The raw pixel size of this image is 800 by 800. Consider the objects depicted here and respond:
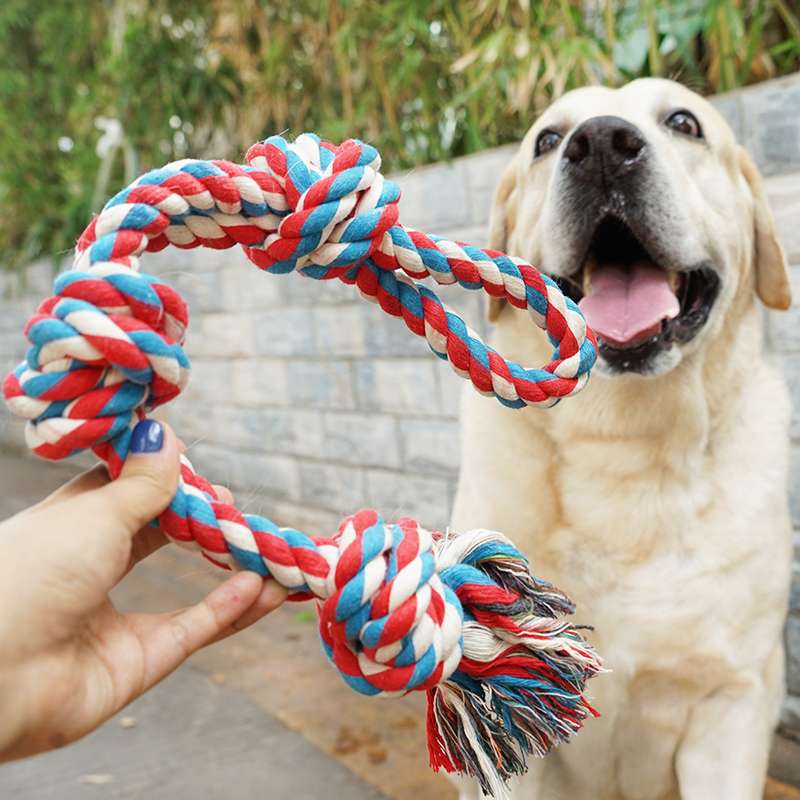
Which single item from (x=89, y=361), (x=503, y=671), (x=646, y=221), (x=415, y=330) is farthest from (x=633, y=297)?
(x=89, y=361)

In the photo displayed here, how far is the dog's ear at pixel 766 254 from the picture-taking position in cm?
174

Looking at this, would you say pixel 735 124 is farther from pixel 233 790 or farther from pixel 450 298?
pixel 233 790

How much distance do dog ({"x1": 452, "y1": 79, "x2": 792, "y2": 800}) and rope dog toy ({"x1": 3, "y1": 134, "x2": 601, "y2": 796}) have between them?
71 cm

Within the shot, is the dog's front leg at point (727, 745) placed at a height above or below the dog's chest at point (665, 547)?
below

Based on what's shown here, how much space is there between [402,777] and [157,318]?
5.77 feet

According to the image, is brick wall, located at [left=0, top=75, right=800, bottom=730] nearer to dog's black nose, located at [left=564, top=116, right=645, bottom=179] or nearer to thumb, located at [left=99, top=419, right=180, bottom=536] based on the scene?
dog's black nose, located at [left=564, top=116, right=645, bottom=179]

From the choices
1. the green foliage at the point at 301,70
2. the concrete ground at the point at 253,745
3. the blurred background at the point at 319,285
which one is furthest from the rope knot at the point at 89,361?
the green foliage at the point at 301,70

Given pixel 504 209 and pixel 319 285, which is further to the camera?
pixel 319 285

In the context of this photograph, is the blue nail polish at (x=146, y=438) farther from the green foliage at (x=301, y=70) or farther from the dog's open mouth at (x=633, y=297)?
the green foliage at (x=301, y=70)

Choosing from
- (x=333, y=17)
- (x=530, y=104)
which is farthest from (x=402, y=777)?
(x=333, y=17)

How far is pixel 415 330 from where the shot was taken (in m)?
0.86

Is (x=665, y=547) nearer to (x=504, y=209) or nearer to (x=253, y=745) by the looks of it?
(x=504, y=209)

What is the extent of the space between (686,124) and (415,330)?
47.1 inches

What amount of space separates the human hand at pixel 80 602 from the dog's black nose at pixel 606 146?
3.65ft
